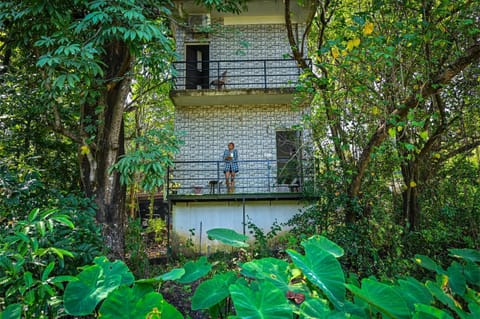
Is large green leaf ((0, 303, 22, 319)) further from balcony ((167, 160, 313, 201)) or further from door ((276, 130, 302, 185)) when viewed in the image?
balcony ((167, 160, 313, 201))

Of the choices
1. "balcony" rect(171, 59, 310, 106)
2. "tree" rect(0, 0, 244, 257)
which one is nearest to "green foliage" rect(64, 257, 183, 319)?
"tree" rect(0, 0, 244, 257)

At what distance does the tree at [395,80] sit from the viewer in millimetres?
4441

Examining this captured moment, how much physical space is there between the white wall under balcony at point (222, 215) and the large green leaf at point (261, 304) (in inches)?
271

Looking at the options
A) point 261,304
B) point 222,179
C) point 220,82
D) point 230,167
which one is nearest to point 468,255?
point 261,304

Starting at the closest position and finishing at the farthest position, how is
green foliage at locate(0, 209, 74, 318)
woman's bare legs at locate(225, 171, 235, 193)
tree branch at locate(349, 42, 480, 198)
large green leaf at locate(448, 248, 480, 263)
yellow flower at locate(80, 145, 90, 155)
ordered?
green foliage at locate(0, 209, 74, 318) → large green leaf at locate(448, 248, 480, 263) → tree branch at locate(349, 42, 480, 198) → yellow flower at locate(80, 145, 90, 155) → woman's bare legs at locate(225, 171, 235, 193)

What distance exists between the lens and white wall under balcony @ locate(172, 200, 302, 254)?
8.79 meters

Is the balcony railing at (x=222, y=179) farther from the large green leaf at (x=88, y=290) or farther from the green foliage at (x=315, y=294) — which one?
the large green leaf at (x=88, y=290)

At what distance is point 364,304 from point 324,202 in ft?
15.2

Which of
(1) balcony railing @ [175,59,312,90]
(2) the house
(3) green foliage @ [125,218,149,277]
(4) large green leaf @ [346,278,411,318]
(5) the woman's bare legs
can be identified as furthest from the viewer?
(1) balcony railing @ [175,59,312,90]

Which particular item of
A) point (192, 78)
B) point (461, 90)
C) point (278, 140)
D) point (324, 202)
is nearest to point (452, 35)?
point (461, 90)

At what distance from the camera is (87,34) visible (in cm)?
478

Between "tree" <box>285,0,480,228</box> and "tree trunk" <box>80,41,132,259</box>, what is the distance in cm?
340

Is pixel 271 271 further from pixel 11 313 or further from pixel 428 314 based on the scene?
pixel 11 313

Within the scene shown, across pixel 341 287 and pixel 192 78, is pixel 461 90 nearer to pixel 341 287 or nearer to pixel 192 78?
pixel 341 287
